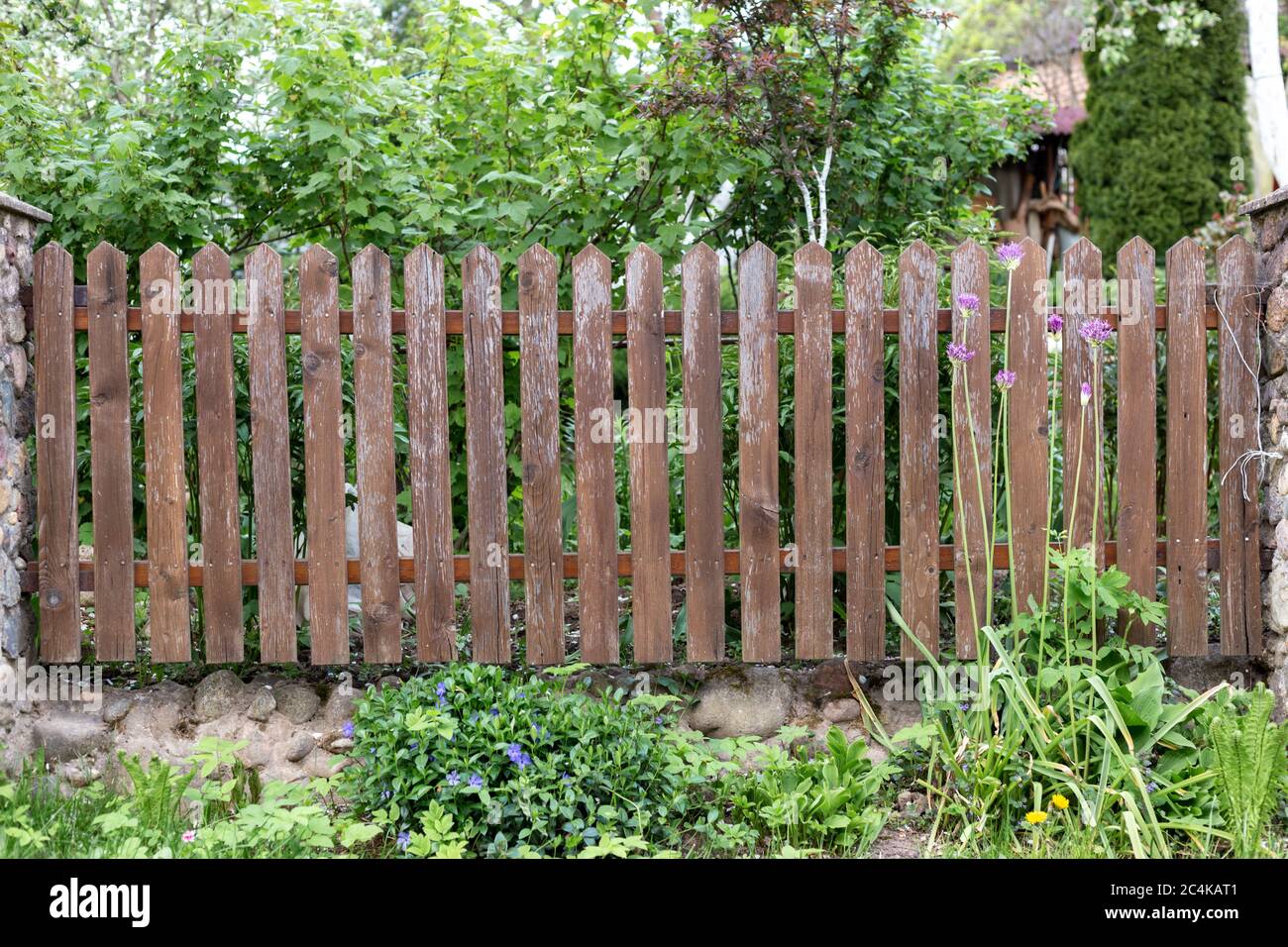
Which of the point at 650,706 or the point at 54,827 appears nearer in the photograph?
the point at 54,827

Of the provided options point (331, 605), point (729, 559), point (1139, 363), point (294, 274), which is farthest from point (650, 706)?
point (294, 274)

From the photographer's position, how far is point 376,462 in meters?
3.48

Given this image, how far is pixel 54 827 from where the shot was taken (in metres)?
2.95

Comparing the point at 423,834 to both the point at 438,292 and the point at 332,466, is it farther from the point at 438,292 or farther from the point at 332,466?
the point at 438,292

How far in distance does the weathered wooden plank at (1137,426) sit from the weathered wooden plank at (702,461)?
1293 millimetres

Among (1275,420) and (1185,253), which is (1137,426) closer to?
(1275,420)

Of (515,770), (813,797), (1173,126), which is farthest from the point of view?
(1173,126)

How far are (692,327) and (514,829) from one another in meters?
1.61

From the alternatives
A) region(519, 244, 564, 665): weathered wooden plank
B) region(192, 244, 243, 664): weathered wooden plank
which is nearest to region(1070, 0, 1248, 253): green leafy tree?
region(519, 244, 564, 665): weathered wooden plank

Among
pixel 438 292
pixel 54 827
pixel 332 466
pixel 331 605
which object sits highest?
pixel 438 292

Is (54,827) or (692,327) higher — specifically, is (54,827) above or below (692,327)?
below

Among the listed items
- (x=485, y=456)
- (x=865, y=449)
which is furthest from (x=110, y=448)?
(x=865, y=449)

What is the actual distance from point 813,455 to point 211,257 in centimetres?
202
